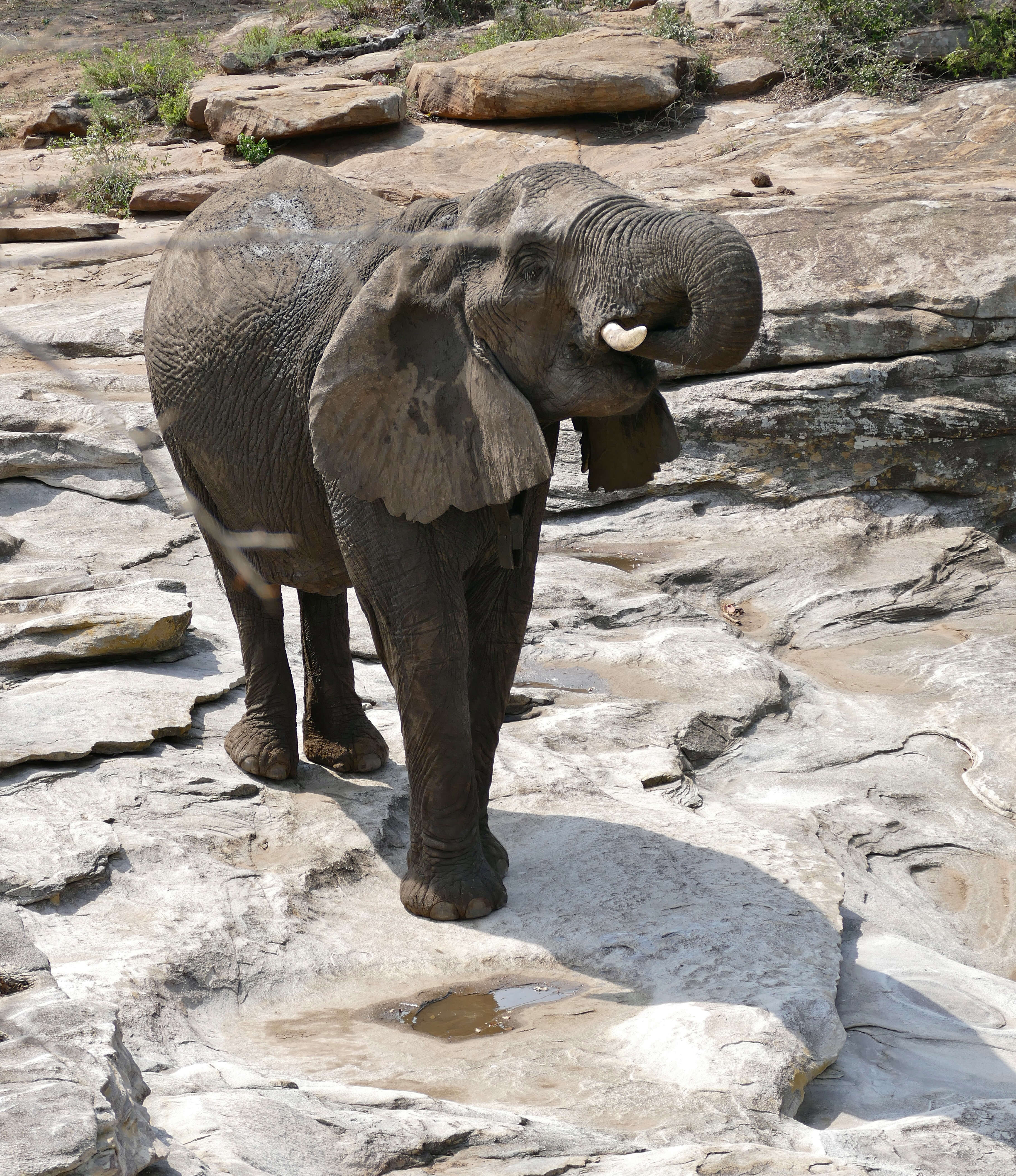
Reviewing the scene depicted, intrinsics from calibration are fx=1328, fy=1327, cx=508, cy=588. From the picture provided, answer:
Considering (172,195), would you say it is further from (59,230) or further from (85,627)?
(85,627)

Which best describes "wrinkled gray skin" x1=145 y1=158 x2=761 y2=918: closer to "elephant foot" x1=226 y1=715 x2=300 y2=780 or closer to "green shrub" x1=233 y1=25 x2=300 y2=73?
"elephant foot" x1=226 y1=715 x2=300 y2=780

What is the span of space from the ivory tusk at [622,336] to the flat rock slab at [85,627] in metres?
3.65

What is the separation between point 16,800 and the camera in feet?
16.6

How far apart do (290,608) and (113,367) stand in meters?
4.50

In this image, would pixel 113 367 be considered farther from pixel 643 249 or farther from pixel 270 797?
pixel 643 249

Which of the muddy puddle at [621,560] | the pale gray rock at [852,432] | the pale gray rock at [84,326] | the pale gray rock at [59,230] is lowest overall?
the muddy puddle at [621,560]

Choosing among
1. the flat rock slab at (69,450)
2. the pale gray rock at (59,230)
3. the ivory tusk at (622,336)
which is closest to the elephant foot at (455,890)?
the ivory tusk at (622,336)

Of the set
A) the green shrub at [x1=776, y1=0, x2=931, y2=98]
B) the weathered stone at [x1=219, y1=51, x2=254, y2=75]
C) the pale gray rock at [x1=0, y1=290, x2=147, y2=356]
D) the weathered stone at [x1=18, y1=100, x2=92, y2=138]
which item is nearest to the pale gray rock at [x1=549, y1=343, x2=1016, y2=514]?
the pale gray rock at [x1=0, y1=290, x2=147, y2=356]

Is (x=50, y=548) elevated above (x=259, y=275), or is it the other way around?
(x=259, y=275)

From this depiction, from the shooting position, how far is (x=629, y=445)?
470cm

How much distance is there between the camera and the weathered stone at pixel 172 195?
51.6 ft

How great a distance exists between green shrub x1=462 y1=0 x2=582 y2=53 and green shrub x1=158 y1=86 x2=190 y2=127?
4.28 m

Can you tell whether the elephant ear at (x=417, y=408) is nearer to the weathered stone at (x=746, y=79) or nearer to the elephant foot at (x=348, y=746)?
the elephant foot at (x=348, y=746)

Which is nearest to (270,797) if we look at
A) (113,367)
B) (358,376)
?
(358,376)
